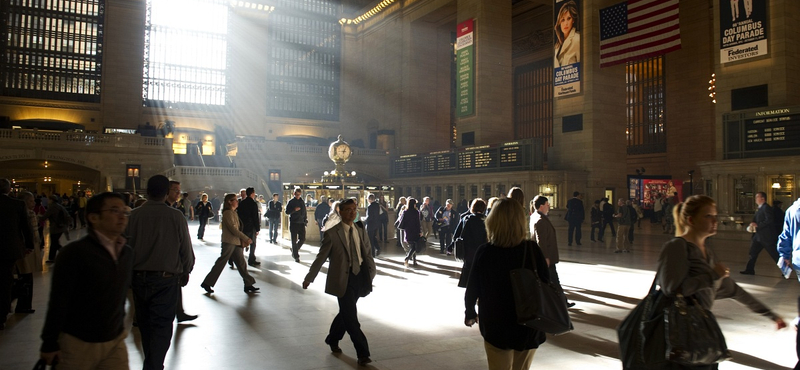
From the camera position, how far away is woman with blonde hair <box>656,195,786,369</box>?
273 centimetres

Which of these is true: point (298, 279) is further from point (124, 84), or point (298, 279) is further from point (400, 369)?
point (124, 84)

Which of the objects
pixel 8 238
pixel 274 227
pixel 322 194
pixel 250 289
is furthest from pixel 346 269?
pixel 274 227

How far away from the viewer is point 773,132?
15055 mm

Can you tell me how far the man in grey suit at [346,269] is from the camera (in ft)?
15.4

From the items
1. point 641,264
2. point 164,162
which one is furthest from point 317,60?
point 641,264

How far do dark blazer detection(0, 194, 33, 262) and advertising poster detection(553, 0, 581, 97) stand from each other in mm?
20344

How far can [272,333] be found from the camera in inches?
223

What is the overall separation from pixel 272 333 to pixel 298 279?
3842 millimetres

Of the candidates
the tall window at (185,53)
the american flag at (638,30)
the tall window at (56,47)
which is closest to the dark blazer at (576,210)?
the american flag at (638,30)

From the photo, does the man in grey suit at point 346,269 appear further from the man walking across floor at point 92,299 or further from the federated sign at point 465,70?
the federated sign at point 465,70

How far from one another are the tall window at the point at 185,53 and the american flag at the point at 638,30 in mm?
34470

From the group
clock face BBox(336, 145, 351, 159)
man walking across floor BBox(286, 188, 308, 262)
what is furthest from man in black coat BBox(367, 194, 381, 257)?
clock face BBox(336, 145, 351, 159)

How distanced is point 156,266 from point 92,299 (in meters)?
1.50

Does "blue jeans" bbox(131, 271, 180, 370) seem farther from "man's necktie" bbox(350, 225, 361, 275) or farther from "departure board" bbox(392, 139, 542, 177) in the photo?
"departure board" bbox(392, 139, 542, 177)
